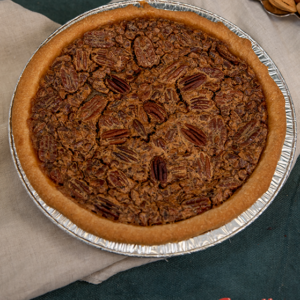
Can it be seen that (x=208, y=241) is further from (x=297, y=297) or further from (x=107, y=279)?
(x=297, y=297)

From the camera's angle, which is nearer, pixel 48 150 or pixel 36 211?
pixel 48 150

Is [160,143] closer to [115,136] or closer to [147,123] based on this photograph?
[147,123]

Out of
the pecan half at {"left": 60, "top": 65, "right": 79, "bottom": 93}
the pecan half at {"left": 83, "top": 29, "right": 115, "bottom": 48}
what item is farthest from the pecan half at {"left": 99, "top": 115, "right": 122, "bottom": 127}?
the pecan half at {"left": 83, "top": 29, "right": 115, "bottom": 48}

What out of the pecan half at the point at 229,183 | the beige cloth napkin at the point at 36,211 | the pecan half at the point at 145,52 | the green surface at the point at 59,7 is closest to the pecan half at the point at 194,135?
the pecan half at the point at 229,183

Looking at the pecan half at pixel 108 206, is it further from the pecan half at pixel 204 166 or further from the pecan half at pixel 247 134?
the pecan half at pixel 247 134

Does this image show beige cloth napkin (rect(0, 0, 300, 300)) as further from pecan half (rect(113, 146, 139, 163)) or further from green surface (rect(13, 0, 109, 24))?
pecan half (rect(113, 146, 139, 163))

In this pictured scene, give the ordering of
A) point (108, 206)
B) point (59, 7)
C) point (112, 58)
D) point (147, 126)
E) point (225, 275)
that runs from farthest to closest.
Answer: point (59, 7)
point (225, 275)
point (112, 58)
point (147, 126)
point (108, 206)

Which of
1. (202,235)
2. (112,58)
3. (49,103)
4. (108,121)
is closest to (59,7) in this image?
(112,58)
